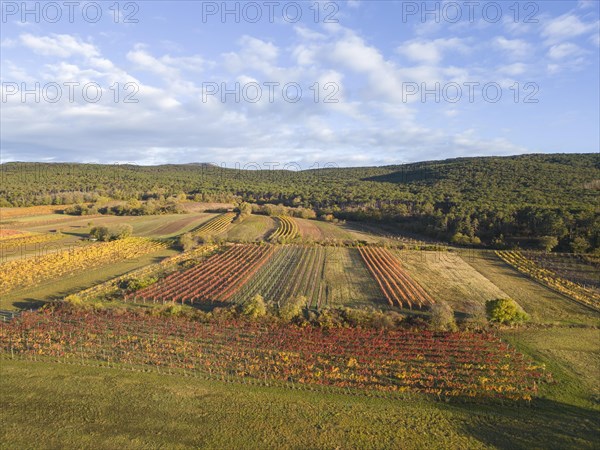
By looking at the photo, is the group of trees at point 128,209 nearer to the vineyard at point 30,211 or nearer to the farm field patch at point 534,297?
the vineyard at point 30,211

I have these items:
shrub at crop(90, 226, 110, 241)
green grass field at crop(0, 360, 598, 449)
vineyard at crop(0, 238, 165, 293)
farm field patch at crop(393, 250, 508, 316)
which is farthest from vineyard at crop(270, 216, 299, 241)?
green grass field at crop(0, 360, 598, 449)

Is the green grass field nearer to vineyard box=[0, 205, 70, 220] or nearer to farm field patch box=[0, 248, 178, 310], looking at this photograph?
farm field patch box=[0, 248, 178, 310]

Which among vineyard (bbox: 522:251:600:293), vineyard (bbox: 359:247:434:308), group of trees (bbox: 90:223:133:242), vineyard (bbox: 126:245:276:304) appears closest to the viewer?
vineyard (bbox: 359:247:434:308)

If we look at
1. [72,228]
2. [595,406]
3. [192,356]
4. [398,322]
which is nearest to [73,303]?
[192,356]

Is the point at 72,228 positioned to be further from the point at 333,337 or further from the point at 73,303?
the point at 333,337

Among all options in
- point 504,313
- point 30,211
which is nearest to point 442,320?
point 504,313

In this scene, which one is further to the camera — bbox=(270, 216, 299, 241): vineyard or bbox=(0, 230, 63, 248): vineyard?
bbox=(270, 216, 299, 241): vineyard
